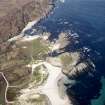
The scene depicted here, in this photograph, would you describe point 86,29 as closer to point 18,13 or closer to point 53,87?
point 18,13

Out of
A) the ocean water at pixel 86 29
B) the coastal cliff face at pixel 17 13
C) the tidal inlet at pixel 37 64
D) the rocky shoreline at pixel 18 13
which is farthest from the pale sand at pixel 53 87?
the coastal cliff face at pixel 17 13

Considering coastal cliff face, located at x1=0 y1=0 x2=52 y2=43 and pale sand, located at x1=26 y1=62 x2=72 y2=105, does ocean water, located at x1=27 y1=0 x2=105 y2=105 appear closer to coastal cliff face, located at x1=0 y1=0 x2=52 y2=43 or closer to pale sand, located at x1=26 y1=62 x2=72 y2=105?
pale sand, located at x1=26 y1=62 x2=72 y2=105

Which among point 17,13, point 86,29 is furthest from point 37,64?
point 17,13

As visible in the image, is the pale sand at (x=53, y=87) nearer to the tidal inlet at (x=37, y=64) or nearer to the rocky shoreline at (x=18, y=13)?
the tidal inlet at (x=37, y=64)

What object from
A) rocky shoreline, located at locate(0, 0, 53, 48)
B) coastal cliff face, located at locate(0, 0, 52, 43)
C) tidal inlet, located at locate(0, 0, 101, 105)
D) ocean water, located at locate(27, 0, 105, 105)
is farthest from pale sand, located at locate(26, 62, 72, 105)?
coastal cliff face, located at locate(0, 0, 52, 43)

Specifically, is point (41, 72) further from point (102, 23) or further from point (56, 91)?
point (102, 23)

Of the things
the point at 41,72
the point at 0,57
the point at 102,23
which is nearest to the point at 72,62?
the point at 41,72
